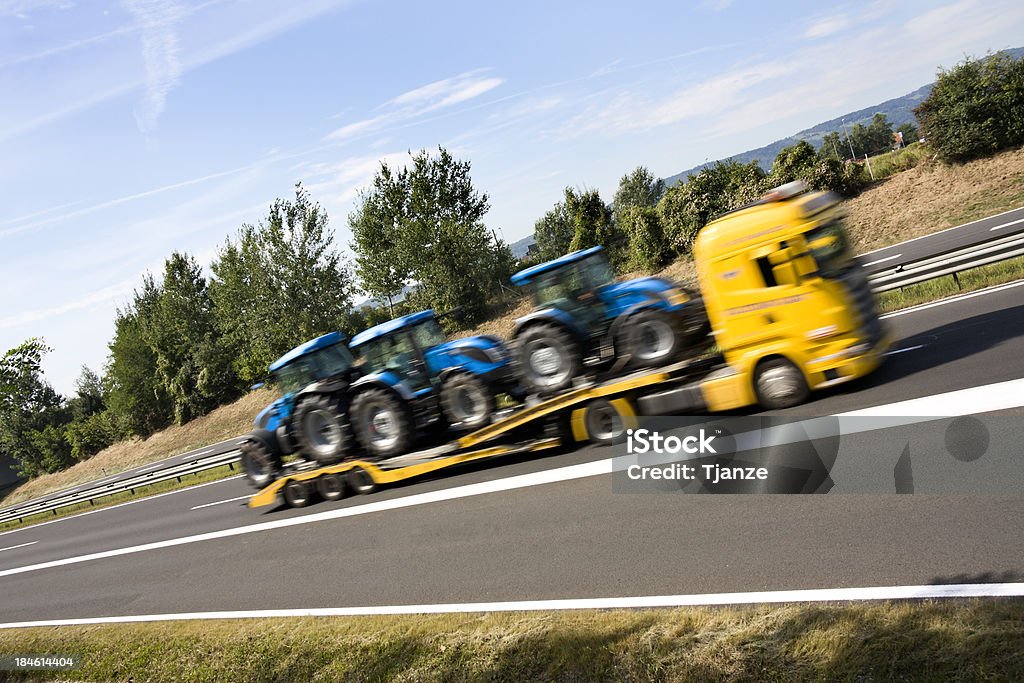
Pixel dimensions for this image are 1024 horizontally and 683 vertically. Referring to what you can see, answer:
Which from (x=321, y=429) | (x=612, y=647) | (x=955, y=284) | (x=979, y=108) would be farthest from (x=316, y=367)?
(x=979, y=108)

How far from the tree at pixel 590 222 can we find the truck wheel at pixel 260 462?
22083mm

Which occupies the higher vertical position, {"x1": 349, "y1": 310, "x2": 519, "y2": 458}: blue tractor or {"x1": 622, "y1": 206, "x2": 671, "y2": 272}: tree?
{"x1": 622, "y1": 206, "x2": 671, "y2": 272}: tree

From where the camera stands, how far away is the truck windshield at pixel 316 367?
1339cm

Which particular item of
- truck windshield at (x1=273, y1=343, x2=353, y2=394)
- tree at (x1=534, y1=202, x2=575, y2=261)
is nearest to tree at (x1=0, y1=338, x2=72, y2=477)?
tree at (x1=534, y1=202, x2=575, y2=261)

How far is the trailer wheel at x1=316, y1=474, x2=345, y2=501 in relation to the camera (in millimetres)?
→ 13383

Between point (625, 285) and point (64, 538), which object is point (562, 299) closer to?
point (625, 285)

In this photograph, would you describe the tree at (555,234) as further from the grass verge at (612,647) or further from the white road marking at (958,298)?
the grass verge at (612,647)

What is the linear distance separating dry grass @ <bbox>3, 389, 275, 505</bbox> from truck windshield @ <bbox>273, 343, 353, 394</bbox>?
26.4 metres

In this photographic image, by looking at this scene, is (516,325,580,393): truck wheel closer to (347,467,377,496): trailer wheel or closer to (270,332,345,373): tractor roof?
(347,467,377,496): trailer wheel

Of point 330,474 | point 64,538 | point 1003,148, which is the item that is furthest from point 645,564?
point 1003,148

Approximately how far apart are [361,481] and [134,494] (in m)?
16.4

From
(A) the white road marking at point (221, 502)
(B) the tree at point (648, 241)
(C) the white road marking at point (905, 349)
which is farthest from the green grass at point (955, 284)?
(A) the white road marking at point (221, 502)

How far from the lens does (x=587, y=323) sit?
11.0m

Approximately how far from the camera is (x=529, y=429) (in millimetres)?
11398
